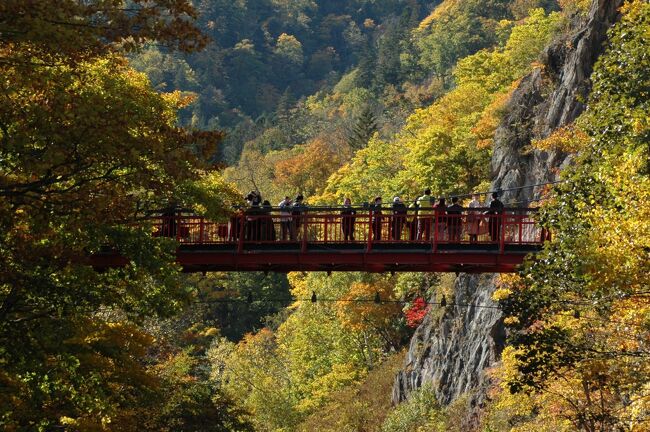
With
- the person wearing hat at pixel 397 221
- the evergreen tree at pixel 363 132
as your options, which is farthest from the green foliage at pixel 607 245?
the evergreen tree at pixel 363 132

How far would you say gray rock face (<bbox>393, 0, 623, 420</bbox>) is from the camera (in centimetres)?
3700

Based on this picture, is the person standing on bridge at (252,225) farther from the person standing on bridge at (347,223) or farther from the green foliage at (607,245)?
the green foliage at (607,245)

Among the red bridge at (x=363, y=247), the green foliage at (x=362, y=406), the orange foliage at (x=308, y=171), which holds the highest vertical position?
the orange foliage at (x=308, y=171)

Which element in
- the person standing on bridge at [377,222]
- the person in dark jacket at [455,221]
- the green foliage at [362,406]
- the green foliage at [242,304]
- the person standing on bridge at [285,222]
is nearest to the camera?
the person standing on bridge at [377,222]

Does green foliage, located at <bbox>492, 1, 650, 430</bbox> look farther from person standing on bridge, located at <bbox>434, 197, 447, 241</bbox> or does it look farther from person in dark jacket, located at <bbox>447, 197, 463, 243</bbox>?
person standing on bridge, located at <bbox>434, 197, 447, 241</bbox>

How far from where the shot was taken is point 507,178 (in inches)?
1612

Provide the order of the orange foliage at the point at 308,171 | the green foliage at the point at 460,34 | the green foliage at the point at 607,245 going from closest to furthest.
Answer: the green foliage at the point at 607,245 < the orange foliage at the point at 308,171 < the green foliage at the point at 460,34

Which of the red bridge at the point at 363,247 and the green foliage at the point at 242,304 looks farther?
the green foliage at the point at 242,304

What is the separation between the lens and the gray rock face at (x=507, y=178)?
37.0m

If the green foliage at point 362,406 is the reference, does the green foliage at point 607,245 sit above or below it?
above

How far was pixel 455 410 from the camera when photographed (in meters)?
37.6

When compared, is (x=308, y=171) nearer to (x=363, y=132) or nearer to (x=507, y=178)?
(x=363, y=132)

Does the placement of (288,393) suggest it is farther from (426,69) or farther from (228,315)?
(426,69)

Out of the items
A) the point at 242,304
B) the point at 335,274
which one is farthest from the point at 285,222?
the point at 242,304
